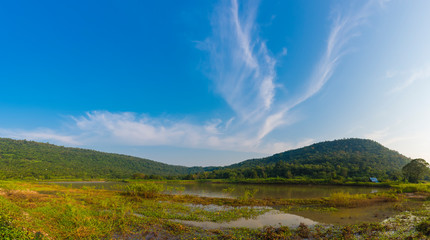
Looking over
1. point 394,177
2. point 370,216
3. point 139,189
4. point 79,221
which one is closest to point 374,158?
point 394,177

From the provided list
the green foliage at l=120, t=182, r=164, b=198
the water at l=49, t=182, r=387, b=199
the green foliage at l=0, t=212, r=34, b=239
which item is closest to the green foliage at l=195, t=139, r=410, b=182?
the water at l=49, t=182, r=387, b=199

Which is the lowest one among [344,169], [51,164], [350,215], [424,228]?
[51,164]

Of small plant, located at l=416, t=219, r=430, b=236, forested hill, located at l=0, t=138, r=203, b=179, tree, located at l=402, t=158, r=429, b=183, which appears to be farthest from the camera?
forested hill, located at l=0, t=138, r=203, b=179

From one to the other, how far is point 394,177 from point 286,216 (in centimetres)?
5392

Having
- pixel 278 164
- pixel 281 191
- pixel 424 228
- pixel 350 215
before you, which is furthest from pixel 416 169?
pixel 424 228

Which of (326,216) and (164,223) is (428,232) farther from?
(164,223)

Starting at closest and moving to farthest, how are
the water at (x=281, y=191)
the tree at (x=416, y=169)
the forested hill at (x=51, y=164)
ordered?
the water at (x=281, y=191)
the tree at (x=416, y=169)
the forested hill at (x=51, y=164)

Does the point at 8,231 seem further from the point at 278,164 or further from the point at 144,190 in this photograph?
→ the point at 278,164

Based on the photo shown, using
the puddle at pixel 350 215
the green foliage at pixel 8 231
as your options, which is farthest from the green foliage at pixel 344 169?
the green foliage at pixel 8 231

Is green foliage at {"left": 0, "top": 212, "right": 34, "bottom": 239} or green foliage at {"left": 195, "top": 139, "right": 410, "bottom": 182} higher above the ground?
green foliage at {"left": 195, "top": 139, "right": 410, "bottom": 182}

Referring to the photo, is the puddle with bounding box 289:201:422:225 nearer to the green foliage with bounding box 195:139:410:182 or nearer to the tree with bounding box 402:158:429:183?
the green foliage with bounding box 195:139:410:182

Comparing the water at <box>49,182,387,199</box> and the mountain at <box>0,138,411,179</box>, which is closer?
the water at <box>49,182,387,199</box>

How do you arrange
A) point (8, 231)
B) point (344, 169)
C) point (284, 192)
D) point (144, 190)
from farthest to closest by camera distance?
1. point (344, 169)
2. point (284, 192)
3. point (144, 190)
4. point (8, 231)

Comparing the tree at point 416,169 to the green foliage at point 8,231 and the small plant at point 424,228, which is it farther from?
the green foliage at point 8,231
